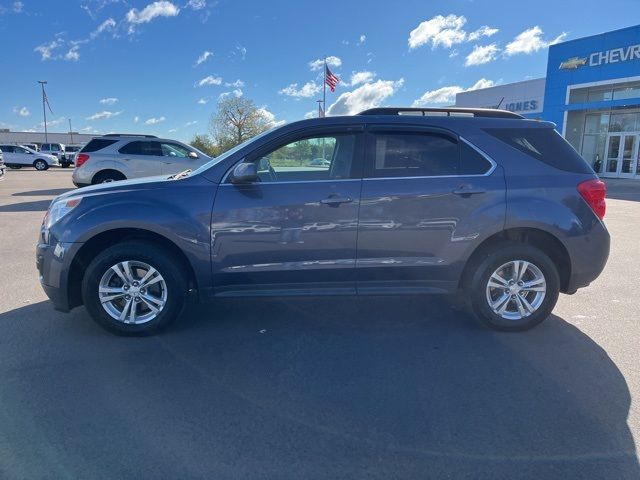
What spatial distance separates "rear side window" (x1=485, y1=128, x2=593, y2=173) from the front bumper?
383 cm

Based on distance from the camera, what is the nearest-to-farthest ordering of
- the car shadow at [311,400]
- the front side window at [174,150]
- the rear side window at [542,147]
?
the car shadow at [311,400], the rear side window at [542,147], the front side window at [174,150]

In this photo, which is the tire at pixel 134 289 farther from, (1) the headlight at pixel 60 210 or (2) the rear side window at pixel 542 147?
(2) the rear side window at pixel 542 147

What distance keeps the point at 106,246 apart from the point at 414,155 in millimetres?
2847

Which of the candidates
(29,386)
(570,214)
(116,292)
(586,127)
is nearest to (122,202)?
(116,292)

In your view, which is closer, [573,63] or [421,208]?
[421,208]

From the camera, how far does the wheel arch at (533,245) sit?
4.34 metres

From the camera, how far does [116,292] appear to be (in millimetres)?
4090

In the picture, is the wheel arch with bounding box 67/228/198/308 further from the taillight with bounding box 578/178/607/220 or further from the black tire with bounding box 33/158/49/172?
the black tire with bounding box 33/158/49/172

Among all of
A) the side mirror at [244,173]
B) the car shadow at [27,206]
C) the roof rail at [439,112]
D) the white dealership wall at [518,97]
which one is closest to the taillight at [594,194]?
the roof rail at [439,112]

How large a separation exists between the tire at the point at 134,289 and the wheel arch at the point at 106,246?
0.07 m

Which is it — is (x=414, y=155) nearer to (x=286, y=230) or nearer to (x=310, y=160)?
(x=310, y=160)

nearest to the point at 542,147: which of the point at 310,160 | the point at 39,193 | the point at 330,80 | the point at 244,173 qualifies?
the point at 310,160

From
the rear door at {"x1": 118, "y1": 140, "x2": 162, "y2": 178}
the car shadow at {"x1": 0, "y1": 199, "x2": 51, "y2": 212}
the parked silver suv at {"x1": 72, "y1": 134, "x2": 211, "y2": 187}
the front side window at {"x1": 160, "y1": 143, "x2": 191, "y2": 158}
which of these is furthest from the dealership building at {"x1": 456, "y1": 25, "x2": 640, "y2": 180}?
the car shadow at {"x1": 0, "y1": 199, "x2": 51, "y2": 212}

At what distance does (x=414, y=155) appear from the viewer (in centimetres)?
427
